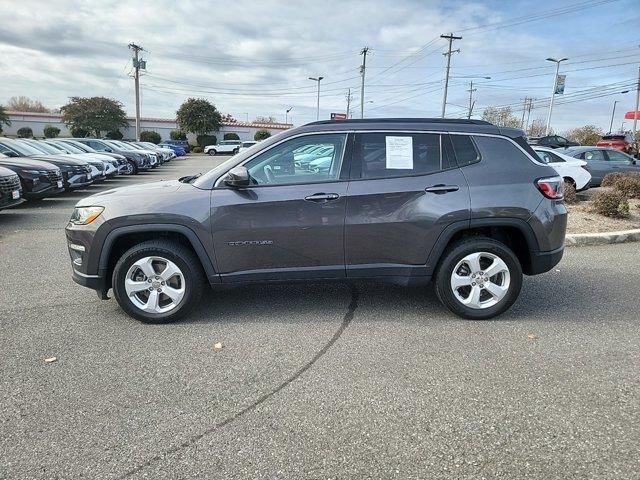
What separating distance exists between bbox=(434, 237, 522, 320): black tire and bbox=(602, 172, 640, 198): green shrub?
8088 millimetres

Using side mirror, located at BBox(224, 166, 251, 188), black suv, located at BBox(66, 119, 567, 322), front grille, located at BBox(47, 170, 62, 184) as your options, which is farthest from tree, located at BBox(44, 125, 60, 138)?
side mirror, located at BBox(224, 166, 251, 188)

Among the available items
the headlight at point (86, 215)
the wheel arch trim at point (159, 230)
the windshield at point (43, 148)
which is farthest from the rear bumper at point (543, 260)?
the windshield at point (43, 148)

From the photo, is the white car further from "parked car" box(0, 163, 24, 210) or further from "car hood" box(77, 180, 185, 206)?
"parked car" box(0, 163, 24, 210)

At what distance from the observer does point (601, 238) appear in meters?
7.79

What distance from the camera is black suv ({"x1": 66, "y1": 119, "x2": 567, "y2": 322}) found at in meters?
4.18

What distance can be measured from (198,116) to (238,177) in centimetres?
6078

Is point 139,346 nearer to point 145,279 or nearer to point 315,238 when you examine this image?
point 145,279

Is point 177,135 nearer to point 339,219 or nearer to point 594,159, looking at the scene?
point 594,159

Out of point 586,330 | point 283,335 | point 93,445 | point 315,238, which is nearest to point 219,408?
point 93,445

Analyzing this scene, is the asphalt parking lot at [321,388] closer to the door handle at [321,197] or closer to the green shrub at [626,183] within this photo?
the door handle at [321,197]

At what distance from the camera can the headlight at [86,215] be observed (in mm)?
4230

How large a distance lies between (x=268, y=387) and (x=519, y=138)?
10.6 ft

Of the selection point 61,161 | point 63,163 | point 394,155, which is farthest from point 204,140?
point 394,155

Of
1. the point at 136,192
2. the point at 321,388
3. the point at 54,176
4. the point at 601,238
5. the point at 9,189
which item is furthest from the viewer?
the point at 54,176
